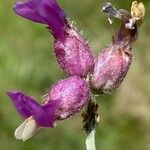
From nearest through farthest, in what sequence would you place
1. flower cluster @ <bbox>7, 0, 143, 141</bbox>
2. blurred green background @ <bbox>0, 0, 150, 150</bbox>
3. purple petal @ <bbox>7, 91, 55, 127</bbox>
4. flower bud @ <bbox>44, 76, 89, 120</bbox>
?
1. purple petal @ <bbox>7, 91, 55, 127</bbox>
2. flower cluster @ <bbox>7, 0, 143, 141</bbox>
3. flower bud @ <bbox>44, 76, 89, 120</bbox>
4. blurred green background @ <bbox>0, 0, 150, 150</bbox>

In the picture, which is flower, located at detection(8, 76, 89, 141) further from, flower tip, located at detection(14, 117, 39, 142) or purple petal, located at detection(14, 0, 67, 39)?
purple petal, located at detection(14, 0, 67, 39)

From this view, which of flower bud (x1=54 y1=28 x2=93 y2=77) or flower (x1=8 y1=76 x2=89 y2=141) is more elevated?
flower bud (x1=54 y1=28 x2=93 y2=77)

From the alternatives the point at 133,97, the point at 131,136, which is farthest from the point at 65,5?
the point at 131,136

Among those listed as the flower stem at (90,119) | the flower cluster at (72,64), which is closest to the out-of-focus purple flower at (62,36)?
the flower cluster at (72,64)

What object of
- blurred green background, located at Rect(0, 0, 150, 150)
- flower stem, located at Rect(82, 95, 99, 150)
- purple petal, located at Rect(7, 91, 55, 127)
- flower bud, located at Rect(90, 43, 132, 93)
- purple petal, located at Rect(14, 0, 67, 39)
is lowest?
blurred green background, located at Rect(0, 0, 150, 150)

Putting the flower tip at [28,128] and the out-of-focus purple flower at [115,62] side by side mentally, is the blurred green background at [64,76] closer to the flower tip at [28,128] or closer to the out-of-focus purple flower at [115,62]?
the out-of-focus purple flower at [115,62]

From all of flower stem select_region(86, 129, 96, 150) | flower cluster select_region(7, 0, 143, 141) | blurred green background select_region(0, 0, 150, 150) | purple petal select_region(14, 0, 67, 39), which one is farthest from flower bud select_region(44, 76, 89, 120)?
blurred green background select_region(0, 0, 150, 150)
